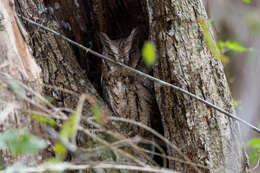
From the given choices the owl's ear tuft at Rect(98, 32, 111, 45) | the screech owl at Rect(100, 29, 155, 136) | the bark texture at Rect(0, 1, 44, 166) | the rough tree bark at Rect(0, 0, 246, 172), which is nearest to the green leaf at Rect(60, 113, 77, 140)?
the bark texture at Rect(0, 1, 44, 166)

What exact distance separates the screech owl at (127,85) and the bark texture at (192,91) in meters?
0.37

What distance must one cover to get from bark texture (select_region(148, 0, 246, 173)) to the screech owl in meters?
0.37

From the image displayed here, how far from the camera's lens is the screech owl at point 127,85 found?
233 centimetres

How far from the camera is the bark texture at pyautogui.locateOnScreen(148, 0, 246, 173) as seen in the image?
1812mm

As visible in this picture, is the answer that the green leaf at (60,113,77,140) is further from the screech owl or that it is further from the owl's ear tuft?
the owl's ear tuft

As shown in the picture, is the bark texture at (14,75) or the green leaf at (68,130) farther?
the bark texture at (14,75)

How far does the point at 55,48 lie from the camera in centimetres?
209

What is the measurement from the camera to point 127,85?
Answer: 96.0 inches

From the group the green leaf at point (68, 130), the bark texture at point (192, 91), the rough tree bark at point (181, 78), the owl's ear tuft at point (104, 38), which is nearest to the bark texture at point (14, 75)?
the rough tree bark at point (181, 78)

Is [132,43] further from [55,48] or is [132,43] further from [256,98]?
[256,98]

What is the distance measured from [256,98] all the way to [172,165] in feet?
8.11

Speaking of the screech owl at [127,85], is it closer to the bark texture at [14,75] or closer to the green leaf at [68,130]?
the bark texture at [14,75]

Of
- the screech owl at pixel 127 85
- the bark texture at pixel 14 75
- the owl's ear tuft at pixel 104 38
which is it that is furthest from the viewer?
the owl's ear tuft at pixel 104 38

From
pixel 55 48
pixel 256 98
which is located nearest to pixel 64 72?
pixel 55 48
